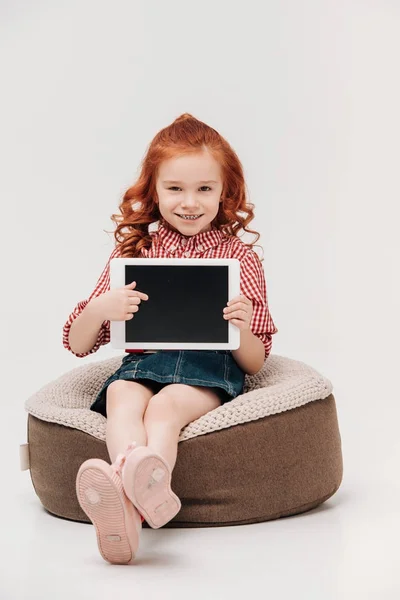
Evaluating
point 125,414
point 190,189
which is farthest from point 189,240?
point 125,414

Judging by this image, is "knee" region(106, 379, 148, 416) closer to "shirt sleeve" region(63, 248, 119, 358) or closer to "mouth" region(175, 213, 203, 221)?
"shirt sleeve" region(63, 248, 119, 358)

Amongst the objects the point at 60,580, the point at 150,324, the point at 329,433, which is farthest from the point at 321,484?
the point at 60,580

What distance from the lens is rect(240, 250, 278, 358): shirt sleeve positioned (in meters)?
3.52

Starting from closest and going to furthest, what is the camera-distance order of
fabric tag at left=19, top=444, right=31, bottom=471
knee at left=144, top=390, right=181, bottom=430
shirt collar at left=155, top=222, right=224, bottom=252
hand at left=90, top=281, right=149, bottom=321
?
1. knee at left=144, top=390, right=181, bottom=430
2. hand at left=90, top=281, right=149, bottom=321
3. fabric tag at left=19, top=444, right=31, bottom=471
4. shirt collar at left=155, top=222, right=224, bottom=252

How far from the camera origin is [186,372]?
3328 mm

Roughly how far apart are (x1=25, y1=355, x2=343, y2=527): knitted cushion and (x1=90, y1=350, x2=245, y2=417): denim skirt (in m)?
0.12

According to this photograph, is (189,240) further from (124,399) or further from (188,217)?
(124,399)

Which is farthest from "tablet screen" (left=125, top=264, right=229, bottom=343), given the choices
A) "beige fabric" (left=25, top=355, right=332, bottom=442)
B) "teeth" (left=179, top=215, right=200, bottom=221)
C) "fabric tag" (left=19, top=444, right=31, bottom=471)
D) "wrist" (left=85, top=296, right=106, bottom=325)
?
"fabric tag" (left=19, top=444, right=31, bottom=471)

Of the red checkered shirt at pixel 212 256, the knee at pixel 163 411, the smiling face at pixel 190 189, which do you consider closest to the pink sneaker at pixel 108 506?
the knee at pixel 163 411

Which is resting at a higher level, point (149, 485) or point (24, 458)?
point (149, 485)

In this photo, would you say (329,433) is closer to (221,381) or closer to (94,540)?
(221,381)

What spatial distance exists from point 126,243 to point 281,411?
84 centimetres

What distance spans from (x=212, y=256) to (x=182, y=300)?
1.32ft

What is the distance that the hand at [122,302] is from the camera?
10.6ft
